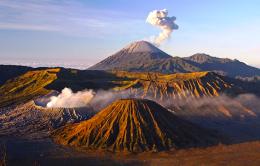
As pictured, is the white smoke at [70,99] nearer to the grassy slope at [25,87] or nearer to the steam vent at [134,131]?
the grassy slope at [25,87]

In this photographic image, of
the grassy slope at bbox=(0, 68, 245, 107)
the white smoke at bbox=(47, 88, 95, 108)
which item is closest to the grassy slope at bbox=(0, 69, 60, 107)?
the grassy slope at bbox=(0, 68, 245, 107)

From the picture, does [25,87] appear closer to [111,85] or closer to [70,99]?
[111,85]

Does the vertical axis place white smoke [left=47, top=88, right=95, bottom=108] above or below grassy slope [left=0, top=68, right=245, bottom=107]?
below

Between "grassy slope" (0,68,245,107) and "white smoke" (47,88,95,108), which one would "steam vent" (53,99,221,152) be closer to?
"white smoke" (47,88,95,108)

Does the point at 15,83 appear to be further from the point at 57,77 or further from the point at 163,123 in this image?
the point at 163,123

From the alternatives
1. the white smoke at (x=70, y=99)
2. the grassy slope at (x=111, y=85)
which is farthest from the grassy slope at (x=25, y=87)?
the white smoke at (x=70, y=99)

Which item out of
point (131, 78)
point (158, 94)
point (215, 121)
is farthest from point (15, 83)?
point (215, 121)

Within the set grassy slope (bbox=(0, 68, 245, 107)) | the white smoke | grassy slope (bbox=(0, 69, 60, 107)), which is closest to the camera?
the white smoke
